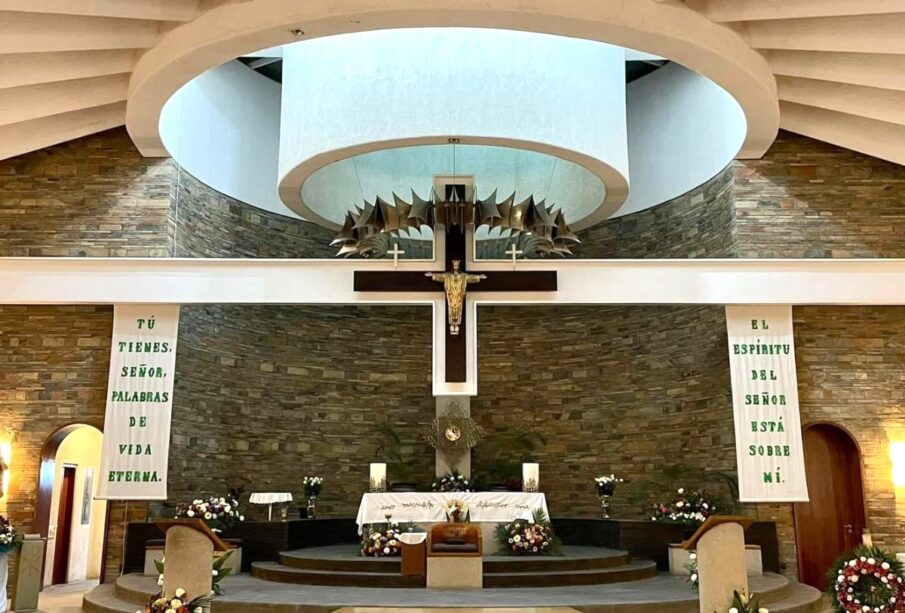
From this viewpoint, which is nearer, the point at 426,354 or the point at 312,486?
the point at 312,486

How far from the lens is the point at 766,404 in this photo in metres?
10.7

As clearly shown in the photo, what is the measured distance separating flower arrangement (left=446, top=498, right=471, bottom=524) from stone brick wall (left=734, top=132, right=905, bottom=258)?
5.33 metres

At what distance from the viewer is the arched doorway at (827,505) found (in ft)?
36.4

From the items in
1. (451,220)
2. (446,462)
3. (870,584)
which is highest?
(451,220)

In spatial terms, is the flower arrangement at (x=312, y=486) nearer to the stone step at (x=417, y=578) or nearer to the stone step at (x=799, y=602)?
the stone step at (x=417, y=578)

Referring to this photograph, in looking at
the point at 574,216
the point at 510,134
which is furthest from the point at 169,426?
the point at 574,216

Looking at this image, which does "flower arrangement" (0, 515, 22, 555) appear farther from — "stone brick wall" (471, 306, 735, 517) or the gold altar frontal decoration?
"stone brick wall" (471, 306, 735, 517)

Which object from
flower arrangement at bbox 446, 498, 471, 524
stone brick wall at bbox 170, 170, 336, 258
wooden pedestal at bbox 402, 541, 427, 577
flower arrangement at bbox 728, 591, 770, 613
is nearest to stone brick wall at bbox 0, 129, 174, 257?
stone brick wall at bbox 170, 170, 336, 258

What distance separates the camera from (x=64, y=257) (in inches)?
434

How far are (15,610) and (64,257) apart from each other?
4.47 m

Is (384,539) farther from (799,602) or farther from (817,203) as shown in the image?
(817,203)

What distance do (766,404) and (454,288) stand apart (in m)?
4.35

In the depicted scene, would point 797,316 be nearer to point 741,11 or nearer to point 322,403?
point 741,11

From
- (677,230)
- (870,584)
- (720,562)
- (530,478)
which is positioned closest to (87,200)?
(530,478)
